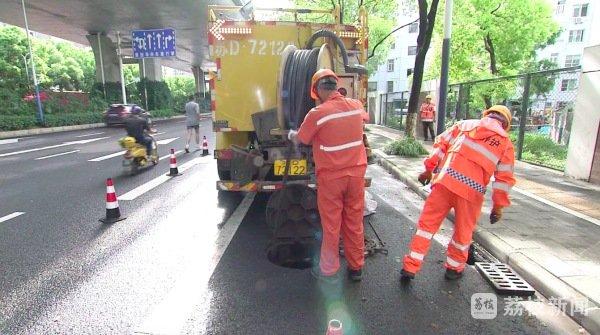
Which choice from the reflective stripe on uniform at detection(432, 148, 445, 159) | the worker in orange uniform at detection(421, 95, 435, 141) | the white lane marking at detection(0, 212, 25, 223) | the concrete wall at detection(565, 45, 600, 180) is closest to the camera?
the reflective stripe on uniform at detection(432, 148, 445, 159)

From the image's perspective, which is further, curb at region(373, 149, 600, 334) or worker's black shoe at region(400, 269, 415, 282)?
worker's black shoe at region(400, 269, 415, 282)

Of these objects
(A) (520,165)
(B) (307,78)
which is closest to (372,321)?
(B) (307,78)

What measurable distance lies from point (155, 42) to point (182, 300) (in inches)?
950

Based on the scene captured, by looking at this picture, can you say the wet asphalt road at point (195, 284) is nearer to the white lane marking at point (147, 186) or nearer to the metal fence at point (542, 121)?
the white lane marking at point (147, 186)

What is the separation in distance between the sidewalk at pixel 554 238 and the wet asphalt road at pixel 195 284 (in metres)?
0.36

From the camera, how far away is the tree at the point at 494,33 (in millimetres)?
17466

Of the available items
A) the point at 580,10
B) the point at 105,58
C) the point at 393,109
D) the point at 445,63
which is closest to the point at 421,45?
the point at 445,63

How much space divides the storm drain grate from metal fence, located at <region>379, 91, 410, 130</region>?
15968 millimetres

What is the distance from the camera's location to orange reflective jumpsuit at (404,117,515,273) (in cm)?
339

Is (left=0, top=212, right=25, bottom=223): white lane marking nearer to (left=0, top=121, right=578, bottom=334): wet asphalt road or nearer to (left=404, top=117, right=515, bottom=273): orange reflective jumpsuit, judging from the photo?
(left=0, top=121, right=578, bottom=334): wet asphalt road

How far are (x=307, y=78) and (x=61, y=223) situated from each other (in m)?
3.83

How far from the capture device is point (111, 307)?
3.10m

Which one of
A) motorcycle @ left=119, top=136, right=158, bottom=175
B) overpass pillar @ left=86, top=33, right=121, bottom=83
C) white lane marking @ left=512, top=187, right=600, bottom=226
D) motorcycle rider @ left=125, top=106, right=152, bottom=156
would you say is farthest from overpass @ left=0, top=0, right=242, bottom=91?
white lane marking @ left=512, top=187, right=600, bottom=226

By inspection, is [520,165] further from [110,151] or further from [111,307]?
[110,151]
